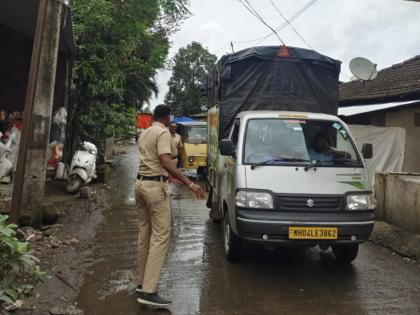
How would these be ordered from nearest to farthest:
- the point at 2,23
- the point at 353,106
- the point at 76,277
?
the point at 76,277
the point at 2,23
the point at 353,106

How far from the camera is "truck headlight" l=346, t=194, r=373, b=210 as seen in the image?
5.34 m

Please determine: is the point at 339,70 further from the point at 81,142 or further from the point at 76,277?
the point at 81,142

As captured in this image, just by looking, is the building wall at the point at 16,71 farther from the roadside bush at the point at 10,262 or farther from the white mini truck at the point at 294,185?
the roadside bush at the point at 10,262

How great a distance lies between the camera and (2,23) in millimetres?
10477

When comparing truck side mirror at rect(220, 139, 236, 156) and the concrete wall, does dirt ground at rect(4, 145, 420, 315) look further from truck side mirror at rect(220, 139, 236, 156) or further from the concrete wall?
truck side mirror at rect(220, 139, 236, 156)

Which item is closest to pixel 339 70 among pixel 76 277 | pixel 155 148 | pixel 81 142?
pixel 155 148

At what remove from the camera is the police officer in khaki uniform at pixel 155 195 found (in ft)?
14.8

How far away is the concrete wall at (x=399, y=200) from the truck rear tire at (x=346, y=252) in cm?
200

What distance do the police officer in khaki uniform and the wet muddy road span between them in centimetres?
26

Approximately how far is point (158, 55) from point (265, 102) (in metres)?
9.12

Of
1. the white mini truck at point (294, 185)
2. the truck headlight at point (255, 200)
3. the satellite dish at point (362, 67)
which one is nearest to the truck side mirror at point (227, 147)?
the white mini truck at point (294, 185)

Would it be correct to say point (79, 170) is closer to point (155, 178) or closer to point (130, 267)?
point (130, 267)

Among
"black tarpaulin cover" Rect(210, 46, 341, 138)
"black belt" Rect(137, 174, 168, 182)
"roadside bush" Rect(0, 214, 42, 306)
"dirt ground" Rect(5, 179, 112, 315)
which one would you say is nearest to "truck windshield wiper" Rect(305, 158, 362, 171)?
"black tarpaulin cover" Rect(210, 46, 341, 138)

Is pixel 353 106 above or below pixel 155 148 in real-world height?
above
